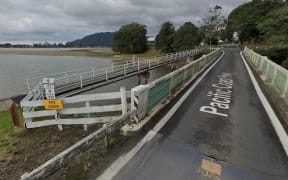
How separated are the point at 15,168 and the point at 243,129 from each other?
5.61m

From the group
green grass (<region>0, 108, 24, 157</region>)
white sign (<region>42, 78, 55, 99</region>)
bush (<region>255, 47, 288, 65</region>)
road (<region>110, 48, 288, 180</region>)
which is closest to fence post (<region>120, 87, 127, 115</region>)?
road (<region>110, 48, 288, 180</region>)

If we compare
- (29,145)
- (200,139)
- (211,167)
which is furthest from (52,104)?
(211,167)

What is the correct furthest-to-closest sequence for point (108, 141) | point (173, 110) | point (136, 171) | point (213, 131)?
1. point (173, 110)
2. point (213, 131)
3. point (108, 141)
4. point (136, 171)

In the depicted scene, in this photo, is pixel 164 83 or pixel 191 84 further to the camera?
pixel 191 84

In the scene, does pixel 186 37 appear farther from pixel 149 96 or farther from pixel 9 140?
pixel 9 140

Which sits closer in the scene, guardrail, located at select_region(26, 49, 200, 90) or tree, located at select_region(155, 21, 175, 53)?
guardrail, located at select_region(26, 49, 200, 90)

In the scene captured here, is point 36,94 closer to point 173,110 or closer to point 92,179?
point 173,110

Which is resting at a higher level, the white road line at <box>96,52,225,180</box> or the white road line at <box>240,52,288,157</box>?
the white road line at <box>240,52,288,157</box>

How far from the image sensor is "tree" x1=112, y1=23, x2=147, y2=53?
78.0 meters

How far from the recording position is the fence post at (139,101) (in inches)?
166

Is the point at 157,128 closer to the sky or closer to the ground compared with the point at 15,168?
closer to the sky

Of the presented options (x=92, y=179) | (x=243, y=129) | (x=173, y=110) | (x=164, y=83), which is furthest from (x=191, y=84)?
(x=92, y=179)

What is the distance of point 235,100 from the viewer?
6.38m

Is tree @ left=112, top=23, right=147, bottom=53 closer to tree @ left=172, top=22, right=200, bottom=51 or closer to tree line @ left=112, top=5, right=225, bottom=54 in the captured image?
tree line @ left=112, top=5, right=225, bottom=54
